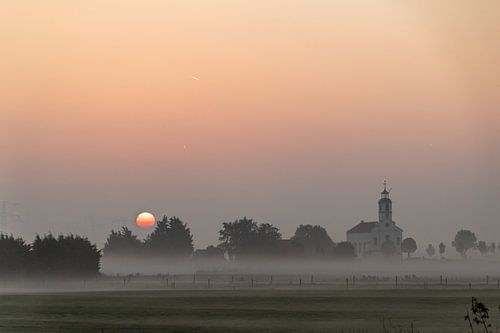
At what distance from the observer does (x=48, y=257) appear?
176m

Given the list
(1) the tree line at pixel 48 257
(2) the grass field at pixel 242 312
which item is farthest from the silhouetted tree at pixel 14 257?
(2) the grass field at pixel 242 312

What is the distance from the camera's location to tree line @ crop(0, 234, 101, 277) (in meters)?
174

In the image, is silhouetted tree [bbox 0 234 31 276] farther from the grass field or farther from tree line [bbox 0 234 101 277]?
the grass field

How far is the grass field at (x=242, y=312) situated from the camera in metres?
73.9

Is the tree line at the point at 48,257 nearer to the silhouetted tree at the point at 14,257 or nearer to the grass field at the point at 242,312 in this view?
the silhouetted tree at the point at 14,257

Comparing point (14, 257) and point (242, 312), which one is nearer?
point (242, 312)

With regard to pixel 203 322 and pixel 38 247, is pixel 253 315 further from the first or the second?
pixel 38 247

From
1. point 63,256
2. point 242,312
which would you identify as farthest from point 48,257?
point 242,312

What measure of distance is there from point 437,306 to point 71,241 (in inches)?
4040

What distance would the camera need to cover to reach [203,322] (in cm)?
7906

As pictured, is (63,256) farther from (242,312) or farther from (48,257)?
(242,312)

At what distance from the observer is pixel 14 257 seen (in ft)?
570

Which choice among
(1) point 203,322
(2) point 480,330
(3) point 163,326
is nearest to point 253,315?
(1) point 203,322

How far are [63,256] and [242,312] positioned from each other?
94313 mm
